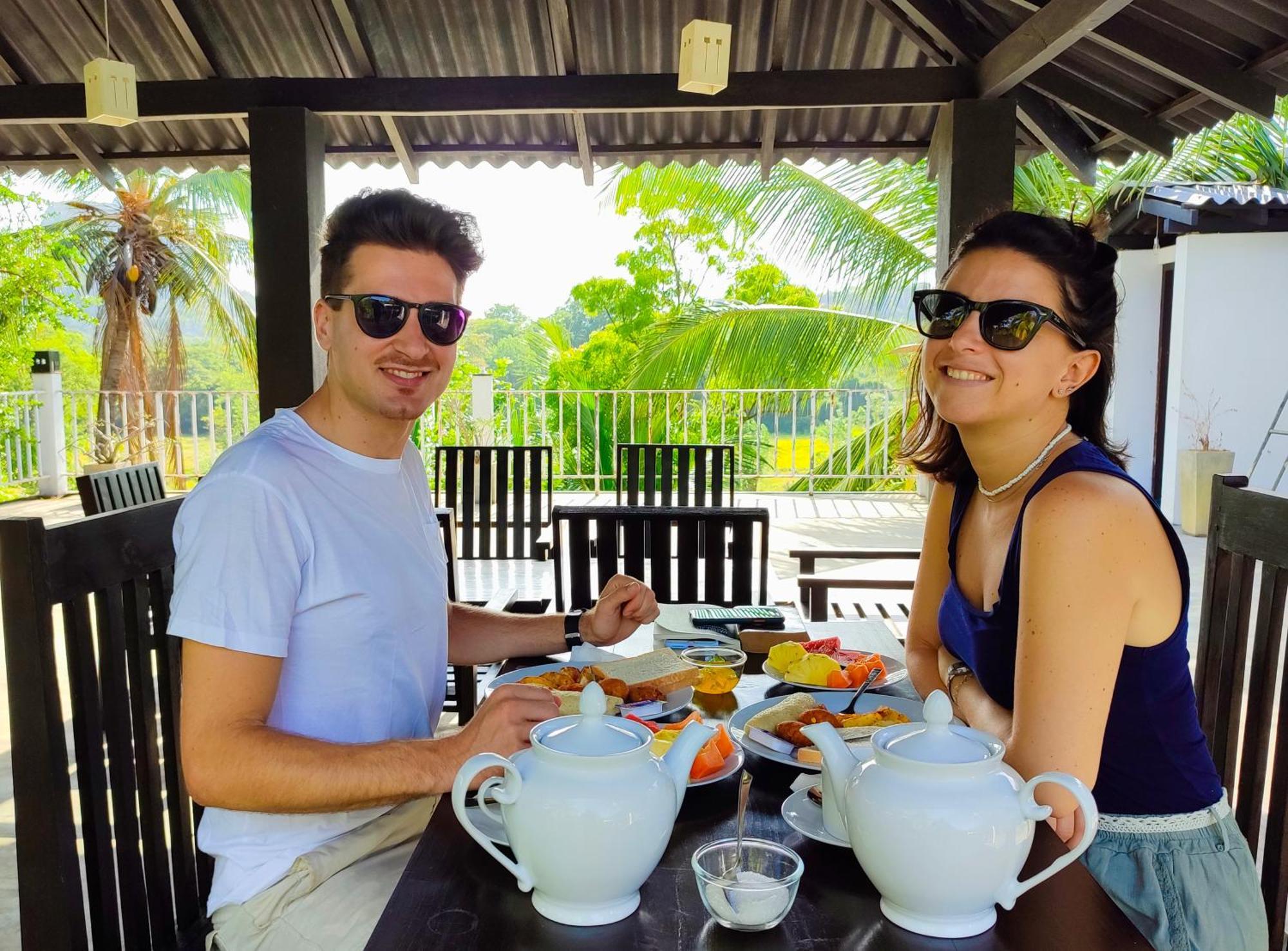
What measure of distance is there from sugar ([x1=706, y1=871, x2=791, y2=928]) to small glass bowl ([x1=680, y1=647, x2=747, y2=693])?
0.79m

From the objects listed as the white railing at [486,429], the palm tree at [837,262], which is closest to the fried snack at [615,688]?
the white railing at [486,429]

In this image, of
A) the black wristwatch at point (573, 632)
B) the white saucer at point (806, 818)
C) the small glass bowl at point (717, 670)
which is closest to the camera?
the white saucer at point (806, 818)

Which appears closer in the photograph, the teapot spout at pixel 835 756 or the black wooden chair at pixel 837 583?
the teapot spout at pixel 835 756

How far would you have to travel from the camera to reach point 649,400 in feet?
32.2

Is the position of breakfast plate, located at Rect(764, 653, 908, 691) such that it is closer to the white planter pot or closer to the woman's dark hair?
the woman's dark hair

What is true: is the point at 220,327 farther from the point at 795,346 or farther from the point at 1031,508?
the point at 1031,508

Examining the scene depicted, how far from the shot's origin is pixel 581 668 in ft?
5.98

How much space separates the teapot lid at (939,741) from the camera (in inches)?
36.7

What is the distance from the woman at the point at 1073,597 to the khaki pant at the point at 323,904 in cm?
86

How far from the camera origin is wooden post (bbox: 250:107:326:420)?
183 inches

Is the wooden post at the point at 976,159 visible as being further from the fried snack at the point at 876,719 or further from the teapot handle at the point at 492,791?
the teapot handle at the point at 492,791

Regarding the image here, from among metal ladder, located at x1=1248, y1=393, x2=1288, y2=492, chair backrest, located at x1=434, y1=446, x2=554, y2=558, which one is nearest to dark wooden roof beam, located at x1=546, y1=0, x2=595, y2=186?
chair backrest, located at x1=434, y1=446, x2=554, y2=558

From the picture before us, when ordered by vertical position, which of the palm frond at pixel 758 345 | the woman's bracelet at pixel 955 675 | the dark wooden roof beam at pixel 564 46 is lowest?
the woman's bracelet at pixel 955 675

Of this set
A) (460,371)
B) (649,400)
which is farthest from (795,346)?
(460,371)
